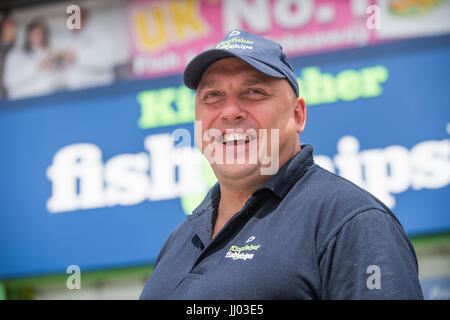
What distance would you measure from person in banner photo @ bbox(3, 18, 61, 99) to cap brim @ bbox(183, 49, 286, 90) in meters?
3.79

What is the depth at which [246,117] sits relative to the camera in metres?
1.32

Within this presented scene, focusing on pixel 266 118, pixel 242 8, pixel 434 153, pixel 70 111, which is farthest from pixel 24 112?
pixel 266 118

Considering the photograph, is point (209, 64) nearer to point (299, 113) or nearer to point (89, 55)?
point (299, 113)

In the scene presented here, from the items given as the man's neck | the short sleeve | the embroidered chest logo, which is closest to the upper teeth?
the man's neck

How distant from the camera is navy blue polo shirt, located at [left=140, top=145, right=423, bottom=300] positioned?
3.22 ft

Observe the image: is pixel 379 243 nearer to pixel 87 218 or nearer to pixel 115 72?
pixel 87 218

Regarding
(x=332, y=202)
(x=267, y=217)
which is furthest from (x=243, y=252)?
(x=332, y=202)

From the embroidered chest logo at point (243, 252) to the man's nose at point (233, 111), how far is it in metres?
0.32

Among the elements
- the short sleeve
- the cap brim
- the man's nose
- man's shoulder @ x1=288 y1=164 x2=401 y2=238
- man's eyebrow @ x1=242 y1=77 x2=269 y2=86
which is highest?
the cap brim

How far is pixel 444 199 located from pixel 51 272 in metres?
2.64

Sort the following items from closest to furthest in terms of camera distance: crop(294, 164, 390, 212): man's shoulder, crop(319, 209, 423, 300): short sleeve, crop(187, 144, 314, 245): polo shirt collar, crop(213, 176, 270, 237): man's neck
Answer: crop(319, 209, 423, 300): short sleeve < crop(294, 164, 390, 212): man's shoulder < crop(187, 144, 314, 245): polo shirt collar < crop(213, 176, 270, 237): man's neck

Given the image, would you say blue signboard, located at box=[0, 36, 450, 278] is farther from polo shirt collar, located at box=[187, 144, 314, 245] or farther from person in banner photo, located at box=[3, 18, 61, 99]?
polo shirt collar, located at box=[187, 144, 314, 245]

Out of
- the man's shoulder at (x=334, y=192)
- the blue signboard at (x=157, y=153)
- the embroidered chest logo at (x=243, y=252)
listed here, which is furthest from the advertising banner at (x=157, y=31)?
the embroidered chest logo at (x=243, y=252)

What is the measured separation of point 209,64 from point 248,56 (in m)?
0.13
